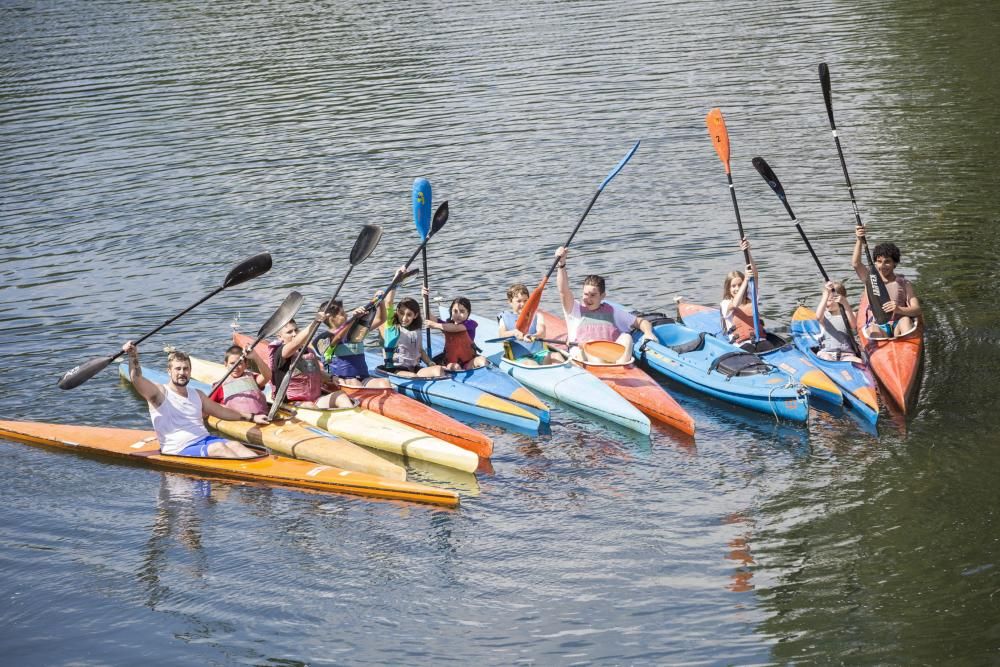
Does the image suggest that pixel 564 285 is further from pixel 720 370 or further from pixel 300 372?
pixel 300 372

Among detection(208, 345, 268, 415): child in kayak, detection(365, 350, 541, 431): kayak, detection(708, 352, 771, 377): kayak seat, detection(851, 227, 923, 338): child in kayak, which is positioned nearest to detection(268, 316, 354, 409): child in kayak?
detection(208, 345, 268, 415): child in kayak

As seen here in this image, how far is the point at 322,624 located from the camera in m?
8.80

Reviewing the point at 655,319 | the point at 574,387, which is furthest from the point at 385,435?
the point at 655,319

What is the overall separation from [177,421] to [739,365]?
18.8 feet

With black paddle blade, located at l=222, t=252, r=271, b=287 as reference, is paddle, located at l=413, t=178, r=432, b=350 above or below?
above

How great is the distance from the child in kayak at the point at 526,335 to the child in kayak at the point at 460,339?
49 cm

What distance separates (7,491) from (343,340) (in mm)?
3643

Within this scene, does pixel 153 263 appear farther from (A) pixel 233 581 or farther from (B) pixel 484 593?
(B) pixel 484 593

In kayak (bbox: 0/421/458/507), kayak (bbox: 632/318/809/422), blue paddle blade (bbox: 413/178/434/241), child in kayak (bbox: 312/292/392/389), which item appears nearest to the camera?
kayak (bbox: 0/421/458/507)

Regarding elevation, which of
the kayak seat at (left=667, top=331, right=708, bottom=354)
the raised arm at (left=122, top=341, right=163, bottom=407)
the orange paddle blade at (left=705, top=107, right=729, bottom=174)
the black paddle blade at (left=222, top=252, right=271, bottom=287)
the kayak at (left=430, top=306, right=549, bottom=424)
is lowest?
the kayak at (left=430, top=306, right=549, bottom=424)

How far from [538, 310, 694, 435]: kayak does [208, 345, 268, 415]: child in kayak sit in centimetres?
342

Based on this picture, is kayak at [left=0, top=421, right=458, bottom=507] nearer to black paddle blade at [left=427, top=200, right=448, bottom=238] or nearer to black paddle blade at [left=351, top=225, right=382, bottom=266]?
black paddle blade at [left=351, top=225, right=382, bottom=266]

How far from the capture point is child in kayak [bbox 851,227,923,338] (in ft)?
41.1

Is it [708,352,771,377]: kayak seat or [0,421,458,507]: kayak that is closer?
[0,421,458,507]: kayak
